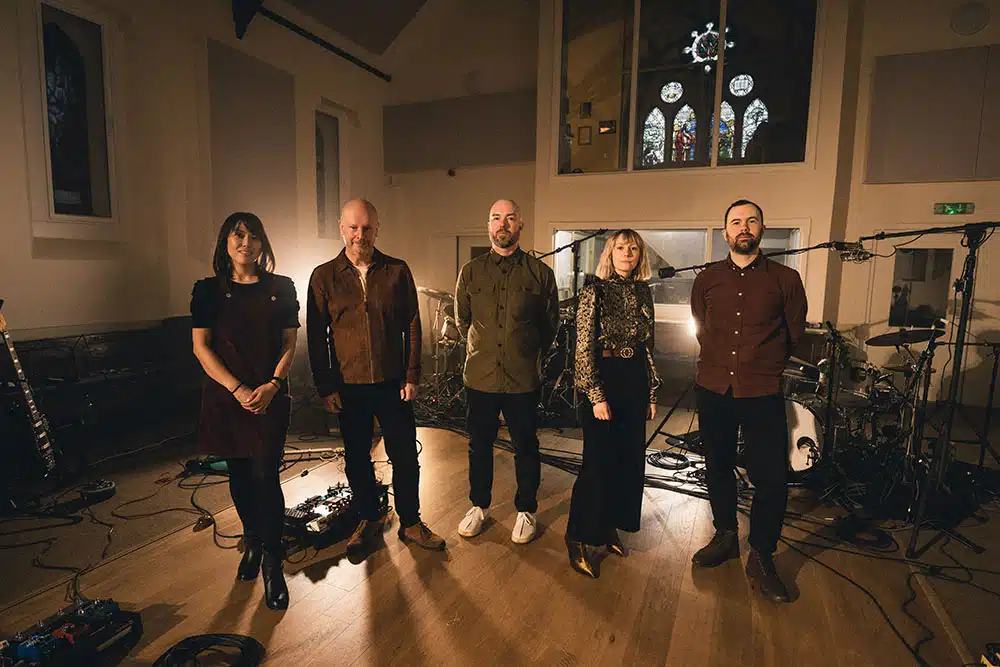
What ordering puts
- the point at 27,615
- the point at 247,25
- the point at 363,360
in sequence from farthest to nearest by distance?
the point at 247,25, the point at 363,360, the point at 27,615

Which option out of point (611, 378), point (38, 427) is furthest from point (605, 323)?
point (38, 427)

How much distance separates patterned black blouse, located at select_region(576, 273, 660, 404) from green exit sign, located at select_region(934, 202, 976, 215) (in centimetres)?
539

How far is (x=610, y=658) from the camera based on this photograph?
1.89 metres

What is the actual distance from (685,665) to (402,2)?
8081 mm

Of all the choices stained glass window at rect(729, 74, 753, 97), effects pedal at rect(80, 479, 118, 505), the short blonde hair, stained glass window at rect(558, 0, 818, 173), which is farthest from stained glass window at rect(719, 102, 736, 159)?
effects pedal at rect(80, 479, 118, 505)

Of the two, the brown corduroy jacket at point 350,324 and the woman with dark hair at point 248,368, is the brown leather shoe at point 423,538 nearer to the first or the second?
the woman with dark hair at point 248,368

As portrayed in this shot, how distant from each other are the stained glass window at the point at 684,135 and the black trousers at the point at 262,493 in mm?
6458

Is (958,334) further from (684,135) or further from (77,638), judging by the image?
(684,135)

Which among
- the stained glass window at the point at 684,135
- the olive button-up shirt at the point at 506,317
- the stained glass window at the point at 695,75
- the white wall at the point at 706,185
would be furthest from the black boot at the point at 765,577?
the stained glass window at the point at 684,135

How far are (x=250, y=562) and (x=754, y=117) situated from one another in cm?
708

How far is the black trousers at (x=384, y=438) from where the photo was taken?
2.44 m

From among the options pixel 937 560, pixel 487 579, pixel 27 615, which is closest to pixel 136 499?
pixel 27 615

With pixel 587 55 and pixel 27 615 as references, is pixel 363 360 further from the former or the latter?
pixel 587 55

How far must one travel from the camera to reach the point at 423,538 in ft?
8.48
